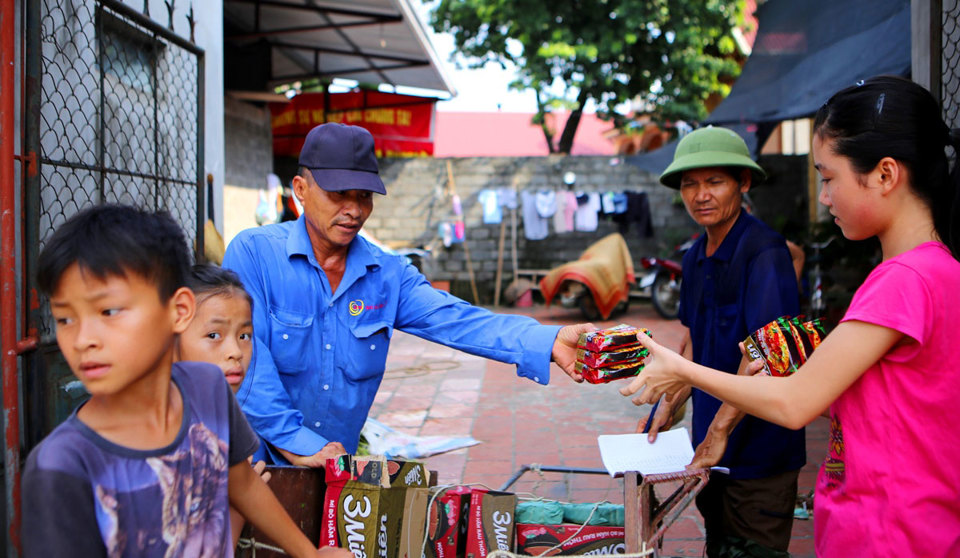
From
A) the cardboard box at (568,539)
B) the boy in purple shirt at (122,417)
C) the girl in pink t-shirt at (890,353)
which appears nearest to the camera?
the boy in purple shirt at (122,417)

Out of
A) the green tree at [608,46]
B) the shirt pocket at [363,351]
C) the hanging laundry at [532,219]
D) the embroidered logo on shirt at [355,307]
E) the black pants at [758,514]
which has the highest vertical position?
the green tree at [608,46]

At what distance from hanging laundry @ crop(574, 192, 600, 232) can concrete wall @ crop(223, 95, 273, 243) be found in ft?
17.8

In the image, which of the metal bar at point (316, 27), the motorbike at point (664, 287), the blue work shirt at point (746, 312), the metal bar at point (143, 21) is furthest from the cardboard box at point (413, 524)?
the motorbike at point (664, 287)

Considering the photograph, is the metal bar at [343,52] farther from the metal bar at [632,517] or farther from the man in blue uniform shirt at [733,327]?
the metal bar at [632,517]

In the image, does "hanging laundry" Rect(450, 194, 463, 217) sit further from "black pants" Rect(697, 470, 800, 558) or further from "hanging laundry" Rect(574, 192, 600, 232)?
"black pants" Rect(697, 470, 800, 558)

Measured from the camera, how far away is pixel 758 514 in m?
2.56

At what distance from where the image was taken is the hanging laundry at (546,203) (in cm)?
1370

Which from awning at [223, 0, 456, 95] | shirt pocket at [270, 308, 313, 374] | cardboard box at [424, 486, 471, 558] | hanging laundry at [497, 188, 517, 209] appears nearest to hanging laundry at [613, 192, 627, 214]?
hanging laundry at [497, 188, 517, 209]

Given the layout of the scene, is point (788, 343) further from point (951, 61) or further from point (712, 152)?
point (951, 61)

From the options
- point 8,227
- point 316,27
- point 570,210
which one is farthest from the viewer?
point 570,210

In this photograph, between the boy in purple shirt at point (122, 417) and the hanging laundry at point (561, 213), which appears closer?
the boy in purple shirt at point (122, 417)

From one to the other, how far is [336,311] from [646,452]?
43.6 inches

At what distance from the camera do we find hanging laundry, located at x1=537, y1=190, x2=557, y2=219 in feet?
44.9

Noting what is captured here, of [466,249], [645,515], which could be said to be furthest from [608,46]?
[645,515]
